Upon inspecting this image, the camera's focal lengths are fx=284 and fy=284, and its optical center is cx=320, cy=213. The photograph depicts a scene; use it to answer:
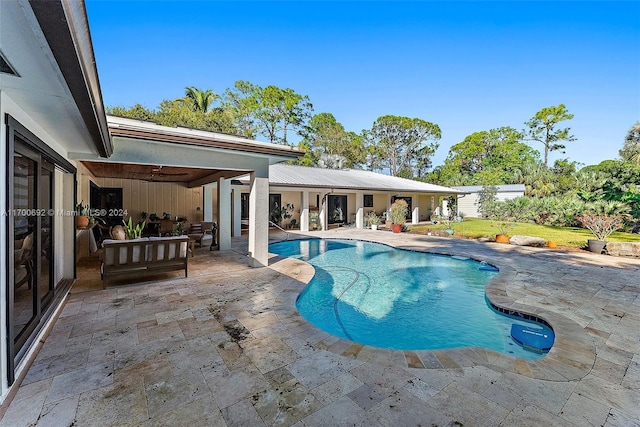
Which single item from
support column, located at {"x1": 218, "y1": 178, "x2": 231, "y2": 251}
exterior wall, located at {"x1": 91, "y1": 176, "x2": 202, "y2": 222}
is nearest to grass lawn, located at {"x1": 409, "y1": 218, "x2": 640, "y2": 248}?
support column, located at {"x1": 218, "y1": 178, "x2": 231, "y2": 251}

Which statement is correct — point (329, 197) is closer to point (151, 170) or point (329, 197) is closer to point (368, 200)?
point (368, 200)

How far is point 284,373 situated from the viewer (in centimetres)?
314

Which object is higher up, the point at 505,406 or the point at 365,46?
the point at 365,46

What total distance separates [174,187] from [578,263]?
56.7 feet

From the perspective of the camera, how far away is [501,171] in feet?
141

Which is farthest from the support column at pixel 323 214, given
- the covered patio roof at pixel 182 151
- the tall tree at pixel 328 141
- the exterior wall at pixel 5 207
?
the tall tree at pixel 328 141

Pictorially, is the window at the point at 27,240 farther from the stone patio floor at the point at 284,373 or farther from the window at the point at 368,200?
the window at the point at 368,200

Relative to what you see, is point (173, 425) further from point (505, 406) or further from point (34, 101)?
point (34, 101)

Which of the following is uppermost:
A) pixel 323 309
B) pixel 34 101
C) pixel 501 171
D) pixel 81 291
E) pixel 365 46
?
pixel 365 46

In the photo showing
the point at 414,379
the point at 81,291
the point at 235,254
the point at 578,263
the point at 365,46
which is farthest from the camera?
the point at 365,46

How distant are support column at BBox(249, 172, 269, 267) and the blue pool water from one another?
5.61 ft

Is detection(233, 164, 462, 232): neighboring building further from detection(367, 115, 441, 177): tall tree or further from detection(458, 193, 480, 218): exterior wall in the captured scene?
detection(367, 115, 441, 177): tall tree

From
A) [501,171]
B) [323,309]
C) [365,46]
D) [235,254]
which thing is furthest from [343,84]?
[501,171]

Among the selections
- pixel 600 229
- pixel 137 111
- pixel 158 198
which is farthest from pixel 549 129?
pixel 137 111
